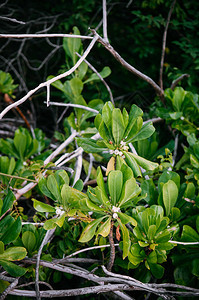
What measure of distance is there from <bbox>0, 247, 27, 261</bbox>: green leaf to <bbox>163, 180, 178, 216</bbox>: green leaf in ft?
1.62

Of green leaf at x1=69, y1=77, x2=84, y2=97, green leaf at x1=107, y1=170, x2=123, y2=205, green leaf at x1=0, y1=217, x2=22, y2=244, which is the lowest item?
green leaf at x1=0, y1=217, x2=22, y2=244

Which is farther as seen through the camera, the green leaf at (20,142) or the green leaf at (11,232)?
the green leaf at (20,142)

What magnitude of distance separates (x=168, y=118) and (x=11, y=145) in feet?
2.58

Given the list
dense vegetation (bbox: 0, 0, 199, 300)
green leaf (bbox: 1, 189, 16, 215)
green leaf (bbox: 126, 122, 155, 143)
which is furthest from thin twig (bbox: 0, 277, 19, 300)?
green leaf (bbox: 126, 122, 155, 143)

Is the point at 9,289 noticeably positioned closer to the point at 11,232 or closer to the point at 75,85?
the point at 11,232

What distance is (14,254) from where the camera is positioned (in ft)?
2.70

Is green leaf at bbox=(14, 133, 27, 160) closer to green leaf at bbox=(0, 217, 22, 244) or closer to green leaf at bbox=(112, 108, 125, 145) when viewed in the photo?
green leaf at bbox=(0, 217, 22, 244)

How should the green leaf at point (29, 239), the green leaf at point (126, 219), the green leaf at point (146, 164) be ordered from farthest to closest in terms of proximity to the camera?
the green leaf at point (29, 239), the green leaf at point (146, 164), the green leaf at point (126, 219)

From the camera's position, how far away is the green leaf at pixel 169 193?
849 mm

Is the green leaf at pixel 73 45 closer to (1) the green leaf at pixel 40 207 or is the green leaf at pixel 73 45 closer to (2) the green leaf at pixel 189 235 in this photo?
(1) the green leaf at pixel 40 207

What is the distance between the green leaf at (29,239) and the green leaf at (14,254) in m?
0.07

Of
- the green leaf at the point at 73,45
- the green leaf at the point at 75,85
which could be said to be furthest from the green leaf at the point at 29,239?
the green leaf at the point at 73,45

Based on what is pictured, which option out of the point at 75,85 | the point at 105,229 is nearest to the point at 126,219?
the point at 105,229

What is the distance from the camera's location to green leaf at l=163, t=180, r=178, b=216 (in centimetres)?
85
